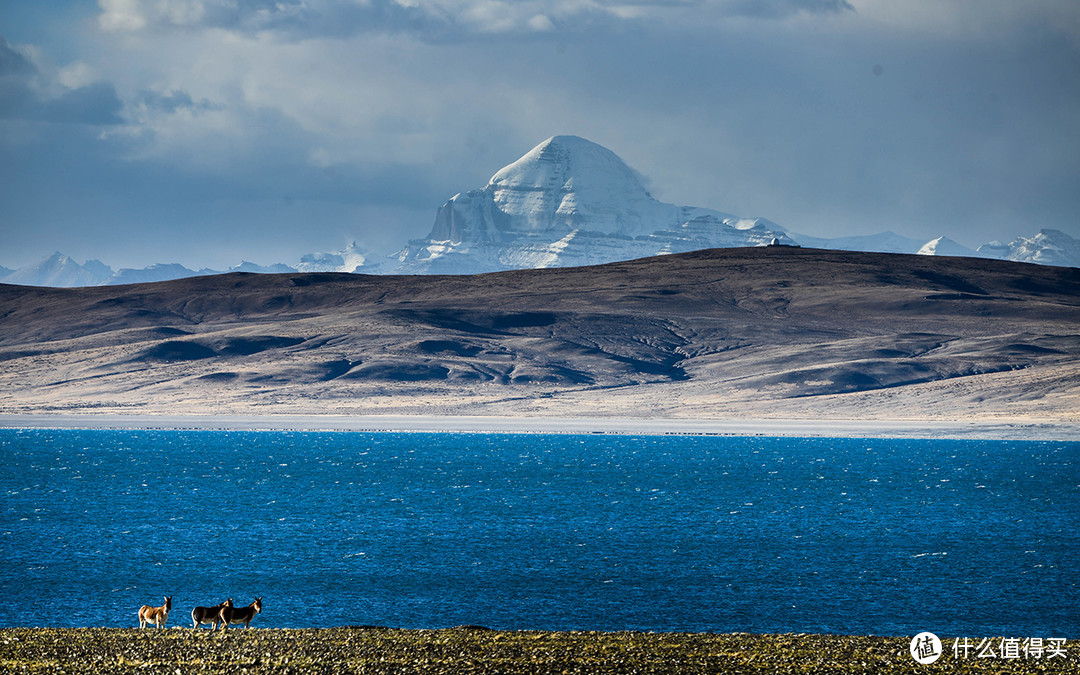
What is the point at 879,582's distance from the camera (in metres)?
47.8

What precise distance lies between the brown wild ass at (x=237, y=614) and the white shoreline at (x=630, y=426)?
14236cm

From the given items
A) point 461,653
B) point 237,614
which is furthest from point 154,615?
point 461,653

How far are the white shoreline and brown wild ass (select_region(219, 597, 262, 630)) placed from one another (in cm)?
14236

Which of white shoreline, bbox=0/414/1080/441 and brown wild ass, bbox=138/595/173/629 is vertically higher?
white shoreline, bbox=0/414/1080/441

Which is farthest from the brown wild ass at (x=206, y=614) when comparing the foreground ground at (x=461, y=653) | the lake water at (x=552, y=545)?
the lake water at (x=552, y=545)

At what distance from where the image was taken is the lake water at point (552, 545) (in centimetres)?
4181

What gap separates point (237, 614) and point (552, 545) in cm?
2675

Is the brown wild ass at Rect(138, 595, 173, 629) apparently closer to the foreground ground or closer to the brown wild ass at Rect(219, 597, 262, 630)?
the foreground ground

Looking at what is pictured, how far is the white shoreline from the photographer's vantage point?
169 meters

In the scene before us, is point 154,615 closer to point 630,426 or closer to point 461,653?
point 461,653

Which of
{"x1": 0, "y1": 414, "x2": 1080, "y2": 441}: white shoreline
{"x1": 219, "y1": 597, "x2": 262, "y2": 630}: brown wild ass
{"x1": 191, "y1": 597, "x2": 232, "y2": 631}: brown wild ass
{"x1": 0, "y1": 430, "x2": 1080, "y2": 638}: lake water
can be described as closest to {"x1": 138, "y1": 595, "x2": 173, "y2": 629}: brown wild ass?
{"x1": 191, "y1": 597, "x2": 232, "y2": 631}: brown wild ass

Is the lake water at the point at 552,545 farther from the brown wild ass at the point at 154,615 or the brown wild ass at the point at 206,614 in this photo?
the brown wild ass at the point at 154,615

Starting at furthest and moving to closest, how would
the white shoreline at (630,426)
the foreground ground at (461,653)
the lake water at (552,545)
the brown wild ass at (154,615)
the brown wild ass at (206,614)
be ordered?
1. the white shoreline at (630,426)
2. the lake water at (552,545)
3. the brown wild ass at (154,615)
4. the brown wild ass at (206,614)
5. the foreground ground at (461,653)

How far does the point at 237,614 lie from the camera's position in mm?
33094
